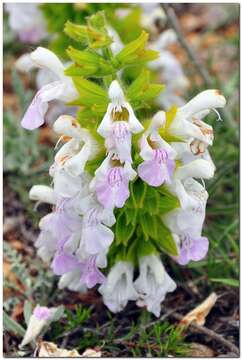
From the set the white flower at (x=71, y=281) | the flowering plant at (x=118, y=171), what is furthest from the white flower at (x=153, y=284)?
the white flower at (x=71, y=281)

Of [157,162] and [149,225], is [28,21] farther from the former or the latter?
[157,162]

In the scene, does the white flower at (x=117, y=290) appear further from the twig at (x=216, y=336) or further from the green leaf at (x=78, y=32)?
the green leaf at (x=78, y=32)

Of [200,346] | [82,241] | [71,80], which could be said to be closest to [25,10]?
[71,80]

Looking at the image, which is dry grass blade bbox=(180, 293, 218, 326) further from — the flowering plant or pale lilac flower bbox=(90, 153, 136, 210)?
pale lilac flower bbox=(90, 153, 136, 210)

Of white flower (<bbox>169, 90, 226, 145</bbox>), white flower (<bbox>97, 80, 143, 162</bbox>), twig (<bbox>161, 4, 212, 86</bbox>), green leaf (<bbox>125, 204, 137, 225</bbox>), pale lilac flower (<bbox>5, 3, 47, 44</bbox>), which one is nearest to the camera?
white flower (<bbox>97, 80, 143, 162</bbox>)

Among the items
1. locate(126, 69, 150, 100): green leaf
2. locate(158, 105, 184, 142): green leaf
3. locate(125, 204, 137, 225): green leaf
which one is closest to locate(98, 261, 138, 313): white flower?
locate(125, 204, 137, 225): green leaf

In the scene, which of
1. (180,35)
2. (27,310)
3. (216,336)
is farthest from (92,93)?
(180,35)
